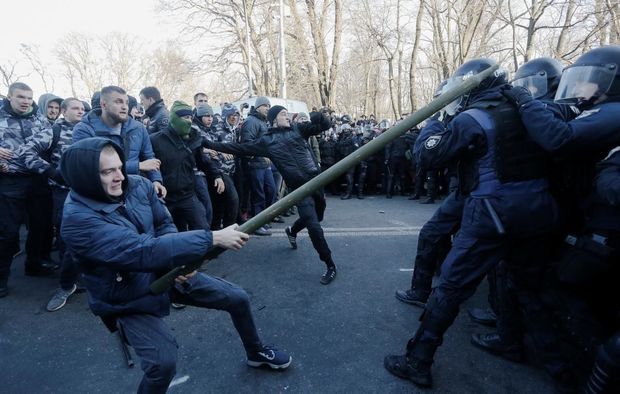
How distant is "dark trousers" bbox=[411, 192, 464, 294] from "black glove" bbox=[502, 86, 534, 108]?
3.95ft

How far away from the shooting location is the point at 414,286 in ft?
12.0

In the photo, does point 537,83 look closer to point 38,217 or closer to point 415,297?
point 415,297

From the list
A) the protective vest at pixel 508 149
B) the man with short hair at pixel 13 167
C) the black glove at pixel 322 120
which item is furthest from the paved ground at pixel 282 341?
the black glove at pixel 322 120

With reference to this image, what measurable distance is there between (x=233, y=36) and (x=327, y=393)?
2491 cm

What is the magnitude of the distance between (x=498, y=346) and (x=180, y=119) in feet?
12.0

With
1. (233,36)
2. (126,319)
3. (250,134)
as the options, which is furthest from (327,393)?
(233,36)

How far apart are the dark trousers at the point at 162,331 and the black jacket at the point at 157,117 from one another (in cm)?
333

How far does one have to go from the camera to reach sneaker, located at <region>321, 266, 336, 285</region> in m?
4.13

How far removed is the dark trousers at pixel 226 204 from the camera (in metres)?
5.58

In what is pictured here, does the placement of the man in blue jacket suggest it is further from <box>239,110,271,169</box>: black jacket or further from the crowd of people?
<box>239,110,271,169</box>: black jacket

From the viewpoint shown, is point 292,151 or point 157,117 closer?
point 292,151

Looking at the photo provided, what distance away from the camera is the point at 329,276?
13.8 feet

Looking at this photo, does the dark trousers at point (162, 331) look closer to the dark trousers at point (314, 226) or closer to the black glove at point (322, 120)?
the dark trousers at point (314, 226)

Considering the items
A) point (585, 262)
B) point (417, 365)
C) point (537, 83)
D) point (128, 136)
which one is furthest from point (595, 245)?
point (128, 136)
